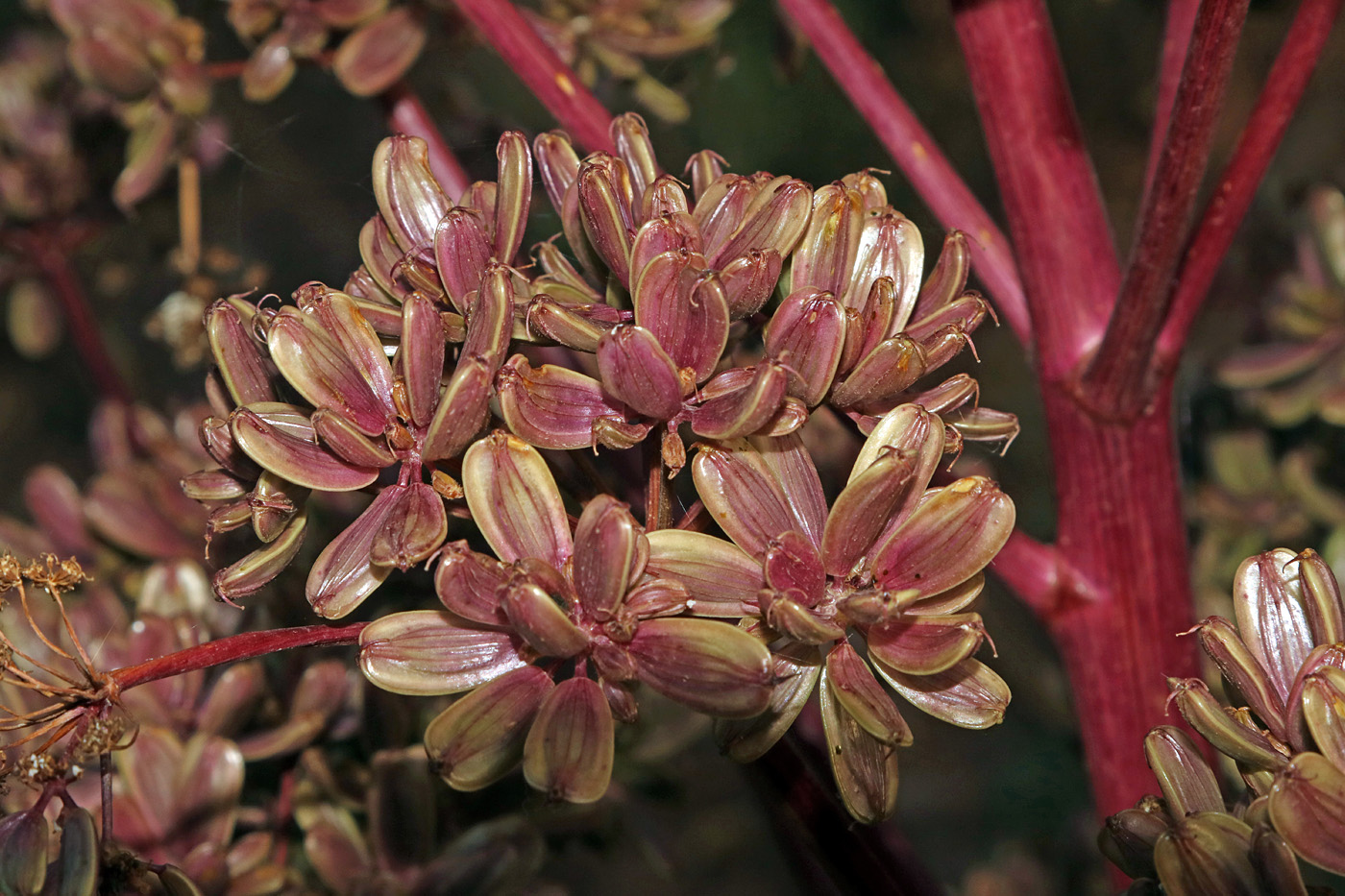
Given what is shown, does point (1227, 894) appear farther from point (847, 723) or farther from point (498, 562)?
point (498, 562)

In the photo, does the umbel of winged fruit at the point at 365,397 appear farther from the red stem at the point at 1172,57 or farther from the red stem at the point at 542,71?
the red stem at the point at 1172,57

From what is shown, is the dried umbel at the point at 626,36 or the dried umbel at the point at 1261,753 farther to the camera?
the dried umbel at the point at 626,36

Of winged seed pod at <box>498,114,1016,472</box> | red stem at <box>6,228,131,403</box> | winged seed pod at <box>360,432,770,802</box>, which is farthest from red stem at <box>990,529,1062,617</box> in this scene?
red stem at <box>6,228,131,403</box>

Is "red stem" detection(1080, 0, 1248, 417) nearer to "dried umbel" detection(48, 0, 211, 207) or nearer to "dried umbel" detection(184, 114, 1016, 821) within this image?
"dried umbel" detection(184, 114, 1016, 821)

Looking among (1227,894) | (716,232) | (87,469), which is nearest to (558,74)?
(716,232)

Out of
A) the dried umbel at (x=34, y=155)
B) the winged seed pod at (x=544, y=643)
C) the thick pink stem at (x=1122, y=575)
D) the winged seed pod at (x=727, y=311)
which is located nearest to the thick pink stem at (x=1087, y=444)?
the thick pink stem at (x=1122, y=575)

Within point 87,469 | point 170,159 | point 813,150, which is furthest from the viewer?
point 87,469

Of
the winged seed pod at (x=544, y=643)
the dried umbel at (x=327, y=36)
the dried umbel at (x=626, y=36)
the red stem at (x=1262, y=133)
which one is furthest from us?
the dried umbel at (x=626, y=36)
